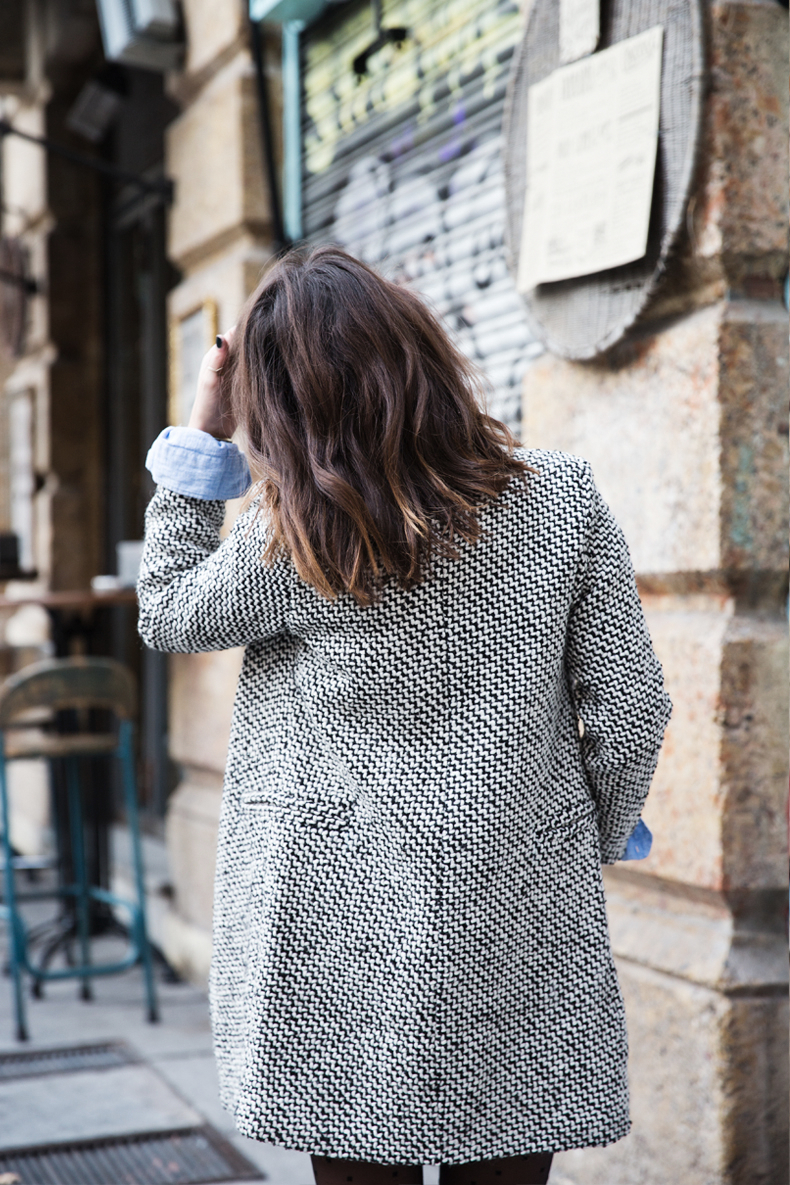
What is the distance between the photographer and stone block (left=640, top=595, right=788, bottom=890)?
7.75 ft

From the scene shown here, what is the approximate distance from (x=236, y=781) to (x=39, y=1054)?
104 inches

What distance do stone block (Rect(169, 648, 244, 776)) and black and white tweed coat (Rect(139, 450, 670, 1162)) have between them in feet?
9.10

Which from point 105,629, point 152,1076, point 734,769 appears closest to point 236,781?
point 734,769

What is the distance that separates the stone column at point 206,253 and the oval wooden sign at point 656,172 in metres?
1.76

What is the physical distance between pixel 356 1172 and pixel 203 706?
3207 millimetres

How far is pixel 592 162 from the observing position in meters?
2.59

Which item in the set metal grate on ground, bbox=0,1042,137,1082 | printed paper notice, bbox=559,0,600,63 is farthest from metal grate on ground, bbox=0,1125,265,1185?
printed paper notice, bbox=559,0,600,63

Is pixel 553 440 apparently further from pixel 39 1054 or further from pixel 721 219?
pixel 39 1054

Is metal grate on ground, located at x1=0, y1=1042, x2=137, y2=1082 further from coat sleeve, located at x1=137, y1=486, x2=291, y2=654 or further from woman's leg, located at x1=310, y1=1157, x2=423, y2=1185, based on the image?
coat sleeve, located at x1=137, y1=486, x2=291, y2=654

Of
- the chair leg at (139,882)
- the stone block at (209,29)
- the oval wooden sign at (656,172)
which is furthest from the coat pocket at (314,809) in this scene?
the stone block at (209,29)

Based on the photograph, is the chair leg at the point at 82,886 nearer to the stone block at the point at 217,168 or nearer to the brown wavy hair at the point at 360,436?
the stone block at the point at 217,168

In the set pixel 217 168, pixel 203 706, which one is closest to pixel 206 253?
pixel 217 168

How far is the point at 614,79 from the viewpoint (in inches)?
99.8

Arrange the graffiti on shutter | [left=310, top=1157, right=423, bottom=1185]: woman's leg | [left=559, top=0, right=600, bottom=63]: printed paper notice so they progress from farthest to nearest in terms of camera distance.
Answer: the graffiti on shutter → [left=559, top=0, right=600, bottom=63]: printed paper notice → [left=310, top=1157, right=423, bottom=1185]: woman's leg
